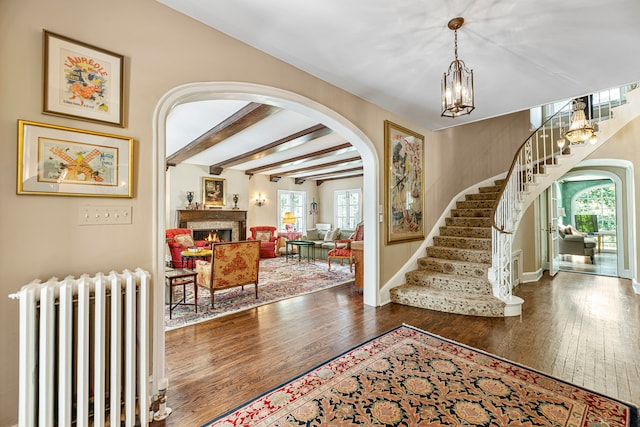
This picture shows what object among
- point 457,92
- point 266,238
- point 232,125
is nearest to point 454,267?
point 457,92

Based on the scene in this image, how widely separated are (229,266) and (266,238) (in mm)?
4615

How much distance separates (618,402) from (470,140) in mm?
5273

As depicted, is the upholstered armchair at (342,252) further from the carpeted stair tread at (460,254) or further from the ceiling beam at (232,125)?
the ceiling beam at (232,125)

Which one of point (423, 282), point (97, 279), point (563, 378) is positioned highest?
point (97, 279)

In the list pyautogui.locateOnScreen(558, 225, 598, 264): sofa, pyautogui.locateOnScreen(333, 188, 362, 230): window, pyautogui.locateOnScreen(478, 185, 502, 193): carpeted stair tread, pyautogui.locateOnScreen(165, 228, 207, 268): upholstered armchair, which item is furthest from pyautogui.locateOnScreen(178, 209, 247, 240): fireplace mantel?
pyautogui.locateOnScreen(558, 225, 598, 264): sofa

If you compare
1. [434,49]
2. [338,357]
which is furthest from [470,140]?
[338,357]

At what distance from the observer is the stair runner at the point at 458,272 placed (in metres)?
3.54

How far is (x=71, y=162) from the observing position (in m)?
1.60

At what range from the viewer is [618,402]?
1.82 meters

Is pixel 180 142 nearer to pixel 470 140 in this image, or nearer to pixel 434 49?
pixel 434 49

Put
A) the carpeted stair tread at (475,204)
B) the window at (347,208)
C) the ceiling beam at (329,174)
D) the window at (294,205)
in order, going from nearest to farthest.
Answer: the carpeted stair tread at (475,204) < the ceiling beam at (329,174) < the window at (294,205) < the window at (347,208)

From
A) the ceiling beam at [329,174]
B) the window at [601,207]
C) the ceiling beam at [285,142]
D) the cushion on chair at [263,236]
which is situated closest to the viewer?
the ceiling beam at [285,142]

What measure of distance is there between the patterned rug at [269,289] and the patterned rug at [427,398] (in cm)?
189

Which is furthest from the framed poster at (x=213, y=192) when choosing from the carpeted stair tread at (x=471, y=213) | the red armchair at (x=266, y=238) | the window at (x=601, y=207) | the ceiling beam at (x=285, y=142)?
the window at (x=601, y=207)
